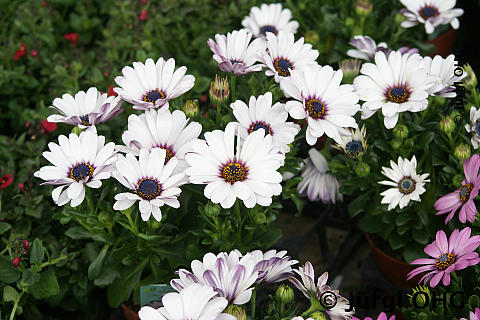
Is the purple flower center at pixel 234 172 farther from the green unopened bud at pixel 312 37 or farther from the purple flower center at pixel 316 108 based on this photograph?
the green unopened bud at pixel 312 37

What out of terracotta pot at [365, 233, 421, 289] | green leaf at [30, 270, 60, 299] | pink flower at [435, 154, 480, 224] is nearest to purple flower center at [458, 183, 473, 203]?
pink flower at [435, 154, 480, 224]

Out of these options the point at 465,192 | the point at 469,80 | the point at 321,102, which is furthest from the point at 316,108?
the point at 469,80

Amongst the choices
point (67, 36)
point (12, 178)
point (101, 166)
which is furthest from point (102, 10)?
point (101, 166)

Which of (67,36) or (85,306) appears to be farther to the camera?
(67,36)

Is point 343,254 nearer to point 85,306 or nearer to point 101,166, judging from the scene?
point 85,306

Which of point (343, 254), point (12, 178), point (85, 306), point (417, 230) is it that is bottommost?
point (343, 254)

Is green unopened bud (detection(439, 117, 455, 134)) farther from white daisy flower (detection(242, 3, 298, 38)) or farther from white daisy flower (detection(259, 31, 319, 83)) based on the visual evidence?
white daisy flower (detection(242, 3, 298, 38))

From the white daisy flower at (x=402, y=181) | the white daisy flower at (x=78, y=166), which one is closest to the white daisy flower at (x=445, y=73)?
the white daisy flower at (x=402, y=181)
